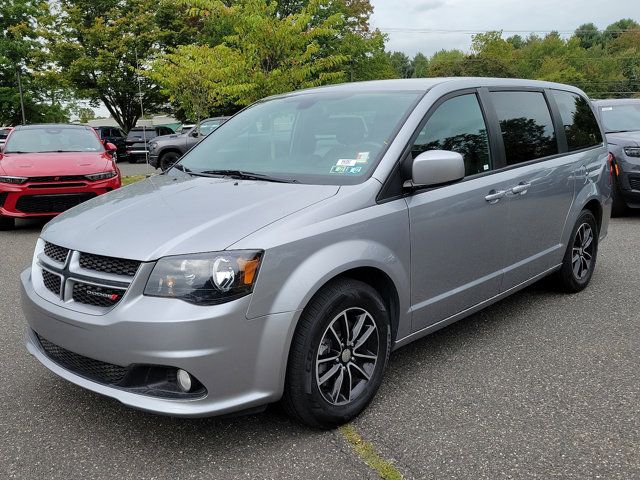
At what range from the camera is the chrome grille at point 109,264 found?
261 cm

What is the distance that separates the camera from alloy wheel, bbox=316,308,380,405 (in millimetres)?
2906

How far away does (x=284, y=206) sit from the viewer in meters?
2.90

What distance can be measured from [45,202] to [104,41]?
92.5 ft

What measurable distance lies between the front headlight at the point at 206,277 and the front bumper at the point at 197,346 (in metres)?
0.04

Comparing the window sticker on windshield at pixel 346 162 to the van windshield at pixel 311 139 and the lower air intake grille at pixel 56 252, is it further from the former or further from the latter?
the lower air intake grille at pixel 56 252

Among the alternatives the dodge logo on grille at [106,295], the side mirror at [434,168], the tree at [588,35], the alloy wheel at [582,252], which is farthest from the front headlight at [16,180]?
the tree at [588,35]

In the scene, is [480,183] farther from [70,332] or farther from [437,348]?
[70,332]

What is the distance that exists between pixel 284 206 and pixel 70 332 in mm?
1134

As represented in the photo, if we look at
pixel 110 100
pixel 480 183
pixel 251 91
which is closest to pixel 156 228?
pixel 480 183

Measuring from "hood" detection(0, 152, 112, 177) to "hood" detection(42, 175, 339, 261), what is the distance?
17.8 feet

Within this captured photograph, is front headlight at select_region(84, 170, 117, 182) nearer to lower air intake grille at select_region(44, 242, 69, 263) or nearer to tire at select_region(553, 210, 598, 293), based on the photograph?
lower air intake grille at select_region(44, 242, 69, 263)

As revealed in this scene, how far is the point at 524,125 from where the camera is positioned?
4.37m

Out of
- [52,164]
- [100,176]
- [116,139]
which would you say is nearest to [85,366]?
[100,176]

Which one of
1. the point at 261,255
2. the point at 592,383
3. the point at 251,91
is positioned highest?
the point at 251,91
